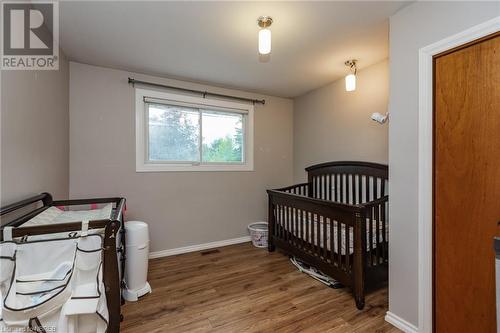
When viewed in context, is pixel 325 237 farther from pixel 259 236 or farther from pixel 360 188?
pixel 259 236

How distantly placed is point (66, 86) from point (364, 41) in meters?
2.90

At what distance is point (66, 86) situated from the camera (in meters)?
2.28

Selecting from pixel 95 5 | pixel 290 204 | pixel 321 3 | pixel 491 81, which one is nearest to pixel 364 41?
pixel 321 3

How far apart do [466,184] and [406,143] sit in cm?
40

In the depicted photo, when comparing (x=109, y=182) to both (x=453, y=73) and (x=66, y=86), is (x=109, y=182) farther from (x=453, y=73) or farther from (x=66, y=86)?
(x=453, y=73)

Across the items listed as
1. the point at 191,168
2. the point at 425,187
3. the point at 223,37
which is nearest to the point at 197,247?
the point at 191,168

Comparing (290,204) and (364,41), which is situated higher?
(364,41)

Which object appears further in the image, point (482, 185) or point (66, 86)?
point (66, 86)

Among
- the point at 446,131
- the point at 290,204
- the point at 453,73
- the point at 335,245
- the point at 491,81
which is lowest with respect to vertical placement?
the point at 335,245

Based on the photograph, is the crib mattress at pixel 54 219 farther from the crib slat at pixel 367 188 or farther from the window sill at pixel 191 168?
the crib slat at pixel 367 188

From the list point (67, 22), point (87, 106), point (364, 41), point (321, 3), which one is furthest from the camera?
point (87, 106)

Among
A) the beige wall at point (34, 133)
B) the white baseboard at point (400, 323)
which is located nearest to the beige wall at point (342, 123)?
the white baseboard at point (400, 323)

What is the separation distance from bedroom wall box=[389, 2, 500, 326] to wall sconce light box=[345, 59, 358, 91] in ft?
2.36

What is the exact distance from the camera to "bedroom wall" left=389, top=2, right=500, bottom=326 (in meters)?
1.48
